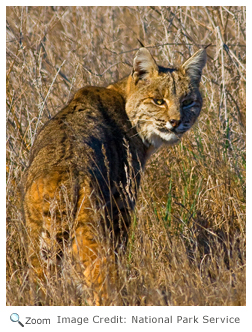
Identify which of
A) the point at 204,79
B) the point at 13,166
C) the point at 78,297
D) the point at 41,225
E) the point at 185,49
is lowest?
the point at 78,297

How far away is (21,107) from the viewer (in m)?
5.42

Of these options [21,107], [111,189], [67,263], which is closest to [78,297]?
[67,263]

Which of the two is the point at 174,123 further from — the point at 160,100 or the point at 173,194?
the point at 173,194

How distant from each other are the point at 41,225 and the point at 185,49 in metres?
3.70

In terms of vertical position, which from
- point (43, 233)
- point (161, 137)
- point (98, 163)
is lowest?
point (43, 233)

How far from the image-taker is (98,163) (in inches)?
143

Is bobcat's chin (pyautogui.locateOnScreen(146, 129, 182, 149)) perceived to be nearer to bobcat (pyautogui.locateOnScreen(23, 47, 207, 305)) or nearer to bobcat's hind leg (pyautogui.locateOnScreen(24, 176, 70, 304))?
bobcat (pyautogui.locateOnScreen(23, 47, 207, 305))

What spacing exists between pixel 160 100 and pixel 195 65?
22.6 inches

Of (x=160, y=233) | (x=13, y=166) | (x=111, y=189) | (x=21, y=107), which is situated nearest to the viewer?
(x=111, y=189)

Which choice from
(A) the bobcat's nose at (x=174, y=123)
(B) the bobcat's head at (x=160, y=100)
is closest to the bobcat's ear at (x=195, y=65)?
(B) the bobcat's head at (x=160, y=100)

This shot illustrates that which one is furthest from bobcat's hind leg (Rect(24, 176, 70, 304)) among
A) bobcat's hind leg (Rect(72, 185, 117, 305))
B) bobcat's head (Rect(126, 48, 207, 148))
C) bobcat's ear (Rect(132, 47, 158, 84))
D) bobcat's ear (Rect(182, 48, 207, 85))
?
bobcat's ear (Rect(182, 48, 207, 85))

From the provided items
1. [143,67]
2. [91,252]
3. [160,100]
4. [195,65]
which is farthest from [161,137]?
[91,252]

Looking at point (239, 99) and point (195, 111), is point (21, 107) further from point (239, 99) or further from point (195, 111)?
point (239, 99)

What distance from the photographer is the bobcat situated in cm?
327
